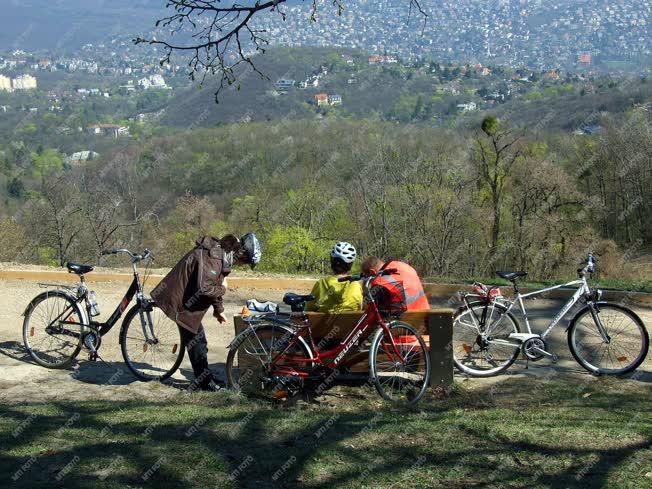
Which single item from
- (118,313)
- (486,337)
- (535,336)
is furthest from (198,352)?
(535,336)

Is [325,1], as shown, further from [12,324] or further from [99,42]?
[99,42]

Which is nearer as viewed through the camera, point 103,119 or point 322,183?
point 322,183

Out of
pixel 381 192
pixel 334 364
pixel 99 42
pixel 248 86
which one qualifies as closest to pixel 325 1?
pixel 334 364

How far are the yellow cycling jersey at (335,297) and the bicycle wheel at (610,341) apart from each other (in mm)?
2313

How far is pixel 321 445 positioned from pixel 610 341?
3.77 m

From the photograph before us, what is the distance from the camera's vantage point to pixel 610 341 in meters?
7.77

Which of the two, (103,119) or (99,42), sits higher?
(99,42)

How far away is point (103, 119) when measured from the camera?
14675 cm

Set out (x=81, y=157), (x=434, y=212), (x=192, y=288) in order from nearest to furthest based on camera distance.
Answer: (x=192, y=288)
(x=434, y=212)
(x=81, y=157)

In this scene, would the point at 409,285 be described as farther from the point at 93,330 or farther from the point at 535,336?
the point at 93,330

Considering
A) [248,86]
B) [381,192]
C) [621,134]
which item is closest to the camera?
[381,192]

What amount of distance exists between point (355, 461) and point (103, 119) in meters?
150

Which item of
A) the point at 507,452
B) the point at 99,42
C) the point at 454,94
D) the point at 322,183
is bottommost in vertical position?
the point at 507,452

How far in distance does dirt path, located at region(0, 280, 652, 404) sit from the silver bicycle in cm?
18
